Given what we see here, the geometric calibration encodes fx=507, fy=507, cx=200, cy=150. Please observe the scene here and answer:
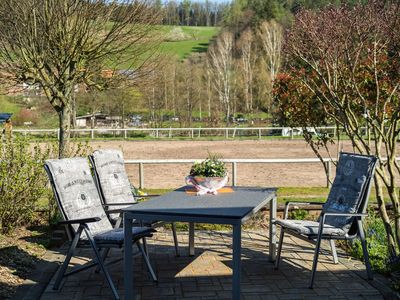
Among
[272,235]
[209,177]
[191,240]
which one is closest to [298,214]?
[272,235]

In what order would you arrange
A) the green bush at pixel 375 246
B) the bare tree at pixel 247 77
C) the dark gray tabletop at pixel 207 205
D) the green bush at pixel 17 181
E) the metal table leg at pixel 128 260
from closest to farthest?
1. the dark gray tabletop at pixel 207 205
2. the metal table leg at pixel 128 260
3. the green bush at pixel 375 246
4. the green bush at pixel 17 181
5. the bare tree at pixel 247 77

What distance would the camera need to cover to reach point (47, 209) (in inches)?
276

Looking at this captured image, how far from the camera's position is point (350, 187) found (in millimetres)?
5180

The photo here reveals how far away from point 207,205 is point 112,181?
194 centimetres

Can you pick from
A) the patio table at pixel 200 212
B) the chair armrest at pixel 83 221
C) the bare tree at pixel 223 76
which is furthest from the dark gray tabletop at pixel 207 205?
the bare tree at pixel 223 76

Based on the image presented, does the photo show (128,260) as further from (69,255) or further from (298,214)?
(298,214)

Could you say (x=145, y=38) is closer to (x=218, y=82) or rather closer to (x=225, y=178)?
(x=225, y=178)

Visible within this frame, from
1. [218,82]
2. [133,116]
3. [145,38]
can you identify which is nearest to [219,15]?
[218,82]

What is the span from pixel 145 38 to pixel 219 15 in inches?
3234

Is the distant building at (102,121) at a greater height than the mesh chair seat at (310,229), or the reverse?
the mesh chair seat at (310,229)

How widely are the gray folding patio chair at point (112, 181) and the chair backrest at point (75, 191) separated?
0.93ft

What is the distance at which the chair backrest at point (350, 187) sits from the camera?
4926mm

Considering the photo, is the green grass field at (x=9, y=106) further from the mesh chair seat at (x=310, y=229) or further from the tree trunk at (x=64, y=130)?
the mesh chair seat at (x=310, y=229)

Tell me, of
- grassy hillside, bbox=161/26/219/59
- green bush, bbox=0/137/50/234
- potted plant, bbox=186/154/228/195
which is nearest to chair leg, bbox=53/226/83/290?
potted plant, bbox=186/154/228/195
